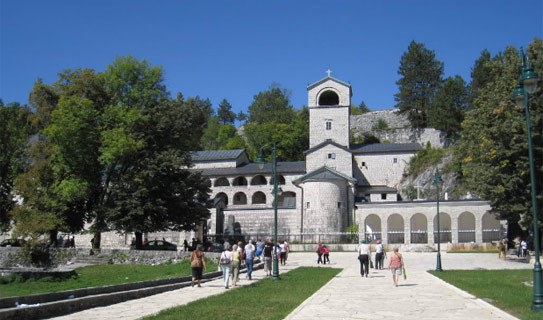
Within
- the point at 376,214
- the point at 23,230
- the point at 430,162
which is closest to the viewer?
the point at 23,230

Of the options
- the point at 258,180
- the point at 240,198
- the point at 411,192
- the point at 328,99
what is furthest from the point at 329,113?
the point at 240,198

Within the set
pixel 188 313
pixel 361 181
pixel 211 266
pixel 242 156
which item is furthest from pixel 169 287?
pixel 242 156

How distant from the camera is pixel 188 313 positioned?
1078 centimetres

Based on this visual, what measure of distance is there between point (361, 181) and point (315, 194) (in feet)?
42.4

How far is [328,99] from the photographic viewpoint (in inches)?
2254

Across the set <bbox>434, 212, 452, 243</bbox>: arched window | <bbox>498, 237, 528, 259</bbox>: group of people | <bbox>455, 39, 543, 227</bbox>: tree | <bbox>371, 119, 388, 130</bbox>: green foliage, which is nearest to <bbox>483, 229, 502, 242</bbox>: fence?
<bbox>434, 212, 452, 243</bbox>: arched window

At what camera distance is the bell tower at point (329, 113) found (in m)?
55.1

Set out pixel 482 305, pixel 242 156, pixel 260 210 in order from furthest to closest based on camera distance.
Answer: pixel 242 156 < pixel 260 210 < pixel 482 305

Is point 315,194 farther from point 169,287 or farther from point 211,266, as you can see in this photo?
point 169,287

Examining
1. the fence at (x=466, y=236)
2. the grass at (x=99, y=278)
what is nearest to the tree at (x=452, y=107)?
the fence at (x=466, y=236)

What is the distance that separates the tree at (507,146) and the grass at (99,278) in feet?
51.7

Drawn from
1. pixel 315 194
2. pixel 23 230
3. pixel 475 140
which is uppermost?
pixel 475 140

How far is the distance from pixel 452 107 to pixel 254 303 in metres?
56.0

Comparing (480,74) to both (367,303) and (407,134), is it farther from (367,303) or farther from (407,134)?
(367,303)
